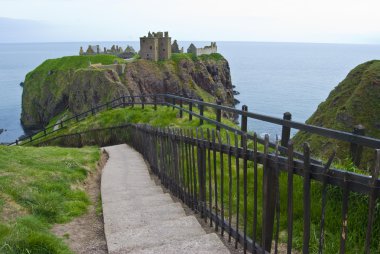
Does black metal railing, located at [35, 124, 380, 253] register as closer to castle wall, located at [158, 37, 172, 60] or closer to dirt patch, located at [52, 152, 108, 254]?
dirt patch, located at [52, 152, 108, 254]

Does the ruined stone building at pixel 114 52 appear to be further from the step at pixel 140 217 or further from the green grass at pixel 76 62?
the step at pixel 140 217

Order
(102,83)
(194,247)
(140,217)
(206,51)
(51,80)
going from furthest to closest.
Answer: (206,51)
(51,80)
(102,83)
(140,217)
(194,247)

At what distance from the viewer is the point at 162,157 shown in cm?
891

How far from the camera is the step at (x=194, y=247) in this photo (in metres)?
4.40

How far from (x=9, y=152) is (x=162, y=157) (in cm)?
612

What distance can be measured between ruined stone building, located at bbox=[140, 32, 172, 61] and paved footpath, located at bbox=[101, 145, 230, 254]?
86273 millimetres

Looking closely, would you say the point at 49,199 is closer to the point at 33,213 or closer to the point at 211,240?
the point at 33,213

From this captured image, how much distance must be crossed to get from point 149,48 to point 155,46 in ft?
5.60

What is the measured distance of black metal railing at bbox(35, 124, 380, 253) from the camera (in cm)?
288

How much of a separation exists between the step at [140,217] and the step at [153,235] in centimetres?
25

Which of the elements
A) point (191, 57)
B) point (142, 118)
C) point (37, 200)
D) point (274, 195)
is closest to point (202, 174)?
point (274, 195)

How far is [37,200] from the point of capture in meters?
6.96

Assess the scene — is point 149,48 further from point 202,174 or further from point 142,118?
point 202,174

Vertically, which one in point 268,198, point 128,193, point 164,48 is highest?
point 164,48
